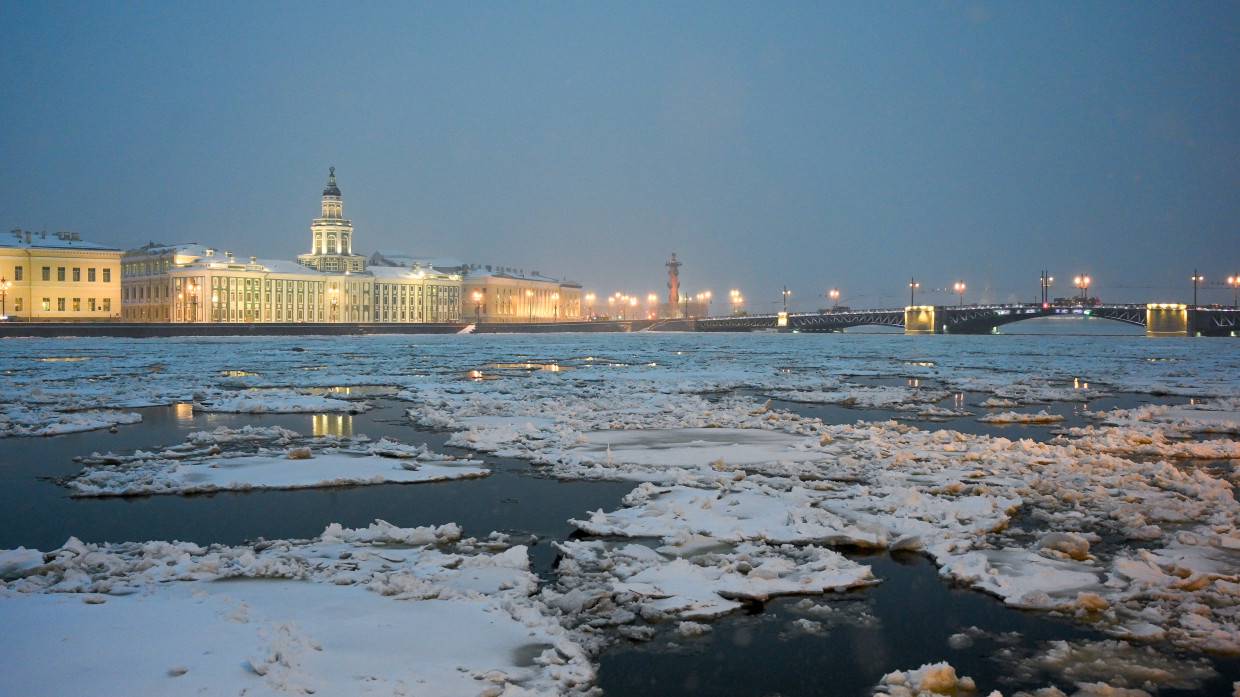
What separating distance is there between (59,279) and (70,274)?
3.65 ft

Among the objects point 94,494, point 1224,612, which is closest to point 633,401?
point 94,494

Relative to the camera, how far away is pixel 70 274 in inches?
3915

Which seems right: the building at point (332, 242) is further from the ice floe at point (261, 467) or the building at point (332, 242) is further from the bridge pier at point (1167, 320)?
the ice floe at point (261, 467)

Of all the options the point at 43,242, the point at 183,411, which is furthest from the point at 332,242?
the point at 183,411

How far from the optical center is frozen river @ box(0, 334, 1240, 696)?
482 cm

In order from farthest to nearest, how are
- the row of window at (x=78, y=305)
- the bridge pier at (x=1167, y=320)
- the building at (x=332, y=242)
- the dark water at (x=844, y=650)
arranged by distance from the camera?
the building at (x=332, y=242) < the bridge pier at (x=1167, y=320) < the row of window at (x=78, y=305) < the dark water at (x=844, y=650)

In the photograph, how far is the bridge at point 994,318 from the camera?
10462 cm

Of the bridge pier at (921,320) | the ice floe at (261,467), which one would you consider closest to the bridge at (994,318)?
the bridge pier at (921,320)

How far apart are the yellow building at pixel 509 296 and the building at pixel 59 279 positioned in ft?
192

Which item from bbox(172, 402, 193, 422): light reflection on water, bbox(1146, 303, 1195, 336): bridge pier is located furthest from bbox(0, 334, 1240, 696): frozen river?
bbox(1146, 303, 1195, 336): bridge pier

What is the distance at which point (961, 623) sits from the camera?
18.6 ft

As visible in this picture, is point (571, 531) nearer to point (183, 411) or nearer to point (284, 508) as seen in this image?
point (284, 508)

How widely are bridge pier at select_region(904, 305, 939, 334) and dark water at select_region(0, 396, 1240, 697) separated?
365 feet

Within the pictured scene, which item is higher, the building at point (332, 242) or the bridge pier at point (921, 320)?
the building at point (332, 242)
